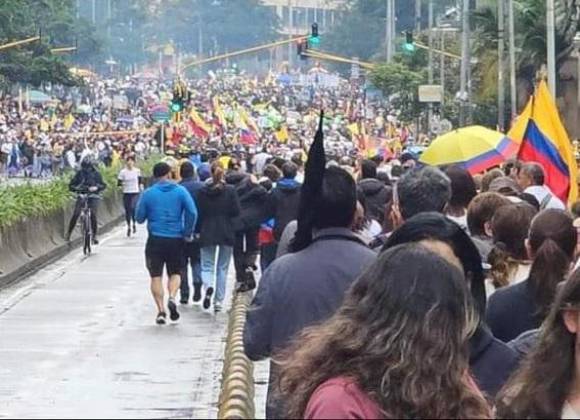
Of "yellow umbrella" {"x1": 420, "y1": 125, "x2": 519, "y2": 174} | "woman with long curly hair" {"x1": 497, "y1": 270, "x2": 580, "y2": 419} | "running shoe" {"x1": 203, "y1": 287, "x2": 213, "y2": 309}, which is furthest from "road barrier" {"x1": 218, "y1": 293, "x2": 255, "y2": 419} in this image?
"running shoe" {"x1": 203, "y1": 287, "x2": 213, "y2": 309}

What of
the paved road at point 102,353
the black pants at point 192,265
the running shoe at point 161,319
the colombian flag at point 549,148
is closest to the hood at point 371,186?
the colombian flag at point 549,148

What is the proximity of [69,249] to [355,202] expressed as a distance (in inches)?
1068

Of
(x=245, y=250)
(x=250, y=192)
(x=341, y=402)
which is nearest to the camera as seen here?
(x=341, y=402)

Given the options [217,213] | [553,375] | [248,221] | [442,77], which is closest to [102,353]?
[217,213]

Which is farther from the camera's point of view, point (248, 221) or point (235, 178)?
point (235, 178)

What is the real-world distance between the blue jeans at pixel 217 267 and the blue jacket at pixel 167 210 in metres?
1.31

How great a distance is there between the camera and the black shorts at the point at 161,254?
69.3 feet

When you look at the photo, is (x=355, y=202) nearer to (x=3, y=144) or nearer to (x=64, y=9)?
(x=3, y=144)

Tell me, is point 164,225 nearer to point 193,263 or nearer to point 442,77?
point 193,263

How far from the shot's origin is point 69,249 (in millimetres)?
35750

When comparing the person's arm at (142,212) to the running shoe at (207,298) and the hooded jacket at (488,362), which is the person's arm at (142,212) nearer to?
the running shoe at (207,298)

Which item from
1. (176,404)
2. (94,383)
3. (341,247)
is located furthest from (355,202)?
(94,383)

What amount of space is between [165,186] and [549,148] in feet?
13.7

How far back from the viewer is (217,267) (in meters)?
22.5
